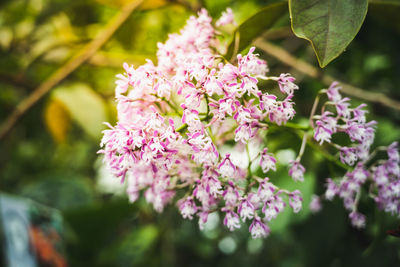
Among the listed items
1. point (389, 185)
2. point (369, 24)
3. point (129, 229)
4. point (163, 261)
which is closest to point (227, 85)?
point (389, 185)

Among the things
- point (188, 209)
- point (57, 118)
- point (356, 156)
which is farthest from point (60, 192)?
point (356, 156)

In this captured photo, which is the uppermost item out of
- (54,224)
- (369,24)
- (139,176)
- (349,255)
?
(139,176)

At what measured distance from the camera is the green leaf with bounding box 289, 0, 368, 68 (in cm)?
45

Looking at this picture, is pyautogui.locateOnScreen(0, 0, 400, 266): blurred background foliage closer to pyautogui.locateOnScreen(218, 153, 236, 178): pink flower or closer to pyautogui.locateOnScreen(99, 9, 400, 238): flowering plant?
pyautogui.locateOnScreen(99, 9, 400, 238): flowering plant

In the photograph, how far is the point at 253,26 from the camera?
0.60m

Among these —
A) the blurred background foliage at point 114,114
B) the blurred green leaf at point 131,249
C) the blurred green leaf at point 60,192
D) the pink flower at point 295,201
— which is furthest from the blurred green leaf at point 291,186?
the blurred green leaf at point 60,192

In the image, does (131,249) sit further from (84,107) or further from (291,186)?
(291,186)

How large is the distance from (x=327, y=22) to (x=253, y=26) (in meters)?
0.15

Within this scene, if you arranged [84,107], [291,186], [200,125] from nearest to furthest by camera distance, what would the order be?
[200,125] → [291,186] → [84,107]

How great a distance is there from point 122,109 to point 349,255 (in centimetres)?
74

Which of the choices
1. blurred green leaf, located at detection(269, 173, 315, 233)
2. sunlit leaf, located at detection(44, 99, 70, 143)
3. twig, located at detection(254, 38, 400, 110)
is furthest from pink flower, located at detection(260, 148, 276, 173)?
sunlit leaf, located at detection(44, 99, 70, 143)

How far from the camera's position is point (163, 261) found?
1.81 meters

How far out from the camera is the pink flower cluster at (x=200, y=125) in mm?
467

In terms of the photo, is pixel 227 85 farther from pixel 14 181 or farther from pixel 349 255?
pixel 14 181
